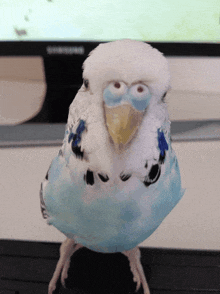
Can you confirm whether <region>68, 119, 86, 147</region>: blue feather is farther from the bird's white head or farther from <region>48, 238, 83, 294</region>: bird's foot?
<region>48, 238, 83, 294</region>: bird's foot

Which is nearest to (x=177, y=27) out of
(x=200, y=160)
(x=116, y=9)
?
(x=116, y=9)

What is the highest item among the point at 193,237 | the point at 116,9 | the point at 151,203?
the point at 116,9

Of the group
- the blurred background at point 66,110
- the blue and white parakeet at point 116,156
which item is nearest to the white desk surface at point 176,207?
the blurred background at point 66,110

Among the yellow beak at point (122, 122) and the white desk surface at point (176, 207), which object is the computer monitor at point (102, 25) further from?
the yellow beak at point (122, 122)

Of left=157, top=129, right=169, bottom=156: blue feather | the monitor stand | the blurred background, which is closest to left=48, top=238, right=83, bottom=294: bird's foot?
the blurred background

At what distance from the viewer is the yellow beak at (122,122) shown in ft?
0.66

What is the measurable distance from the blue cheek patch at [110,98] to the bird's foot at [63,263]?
0.18 metres

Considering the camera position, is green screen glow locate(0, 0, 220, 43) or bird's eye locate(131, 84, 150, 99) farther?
green screen glow locate(0, 0, 220, 43)

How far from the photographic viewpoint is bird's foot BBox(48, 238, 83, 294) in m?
0.28

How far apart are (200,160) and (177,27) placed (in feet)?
0.74

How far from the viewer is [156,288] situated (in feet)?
0.92

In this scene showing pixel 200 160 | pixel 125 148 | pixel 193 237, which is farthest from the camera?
pixel 200 160

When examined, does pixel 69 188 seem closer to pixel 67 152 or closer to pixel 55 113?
pixel 67 152

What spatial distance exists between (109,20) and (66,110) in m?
0.18
